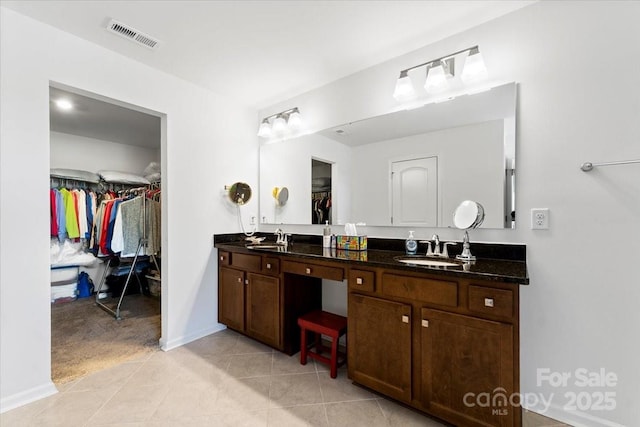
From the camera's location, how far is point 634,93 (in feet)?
4.66

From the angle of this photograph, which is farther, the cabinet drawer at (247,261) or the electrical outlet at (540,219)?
the cabinet drawer at (247,261)

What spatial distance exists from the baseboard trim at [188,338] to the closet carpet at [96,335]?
0.11 metres

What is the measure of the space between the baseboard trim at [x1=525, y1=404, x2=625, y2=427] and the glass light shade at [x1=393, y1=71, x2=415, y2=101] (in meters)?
2.17

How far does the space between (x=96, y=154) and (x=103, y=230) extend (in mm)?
1471

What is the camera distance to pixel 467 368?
4.64ft

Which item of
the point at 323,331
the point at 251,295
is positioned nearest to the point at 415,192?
the point at 323,331

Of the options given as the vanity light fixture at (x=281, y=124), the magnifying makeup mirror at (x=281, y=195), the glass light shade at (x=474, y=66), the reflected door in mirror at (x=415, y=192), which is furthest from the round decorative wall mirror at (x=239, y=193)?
the glass light shade at (x=474, y=66)

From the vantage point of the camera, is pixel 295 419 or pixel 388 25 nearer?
pixel 295 419

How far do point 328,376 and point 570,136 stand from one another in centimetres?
216

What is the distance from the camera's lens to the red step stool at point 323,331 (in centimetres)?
201

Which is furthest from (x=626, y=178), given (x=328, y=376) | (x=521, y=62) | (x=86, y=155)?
(x=86, y=155)

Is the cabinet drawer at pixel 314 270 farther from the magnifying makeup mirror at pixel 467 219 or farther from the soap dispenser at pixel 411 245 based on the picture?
the magnifying makeup mirror at pixel 467 219

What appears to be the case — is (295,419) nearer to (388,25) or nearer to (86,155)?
(388,25)

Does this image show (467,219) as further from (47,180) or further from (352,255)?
(47,180)
